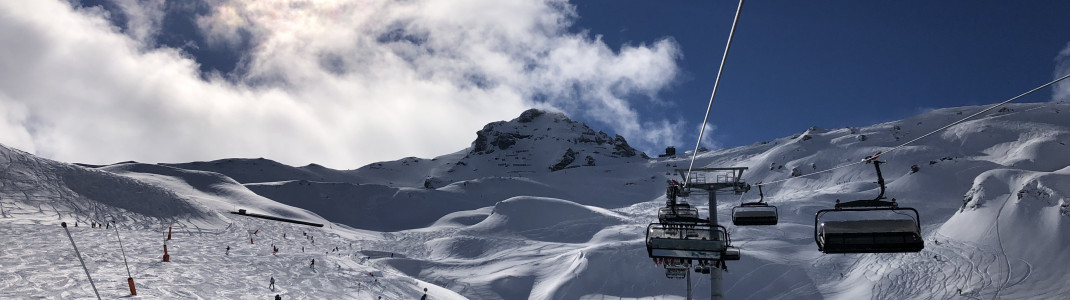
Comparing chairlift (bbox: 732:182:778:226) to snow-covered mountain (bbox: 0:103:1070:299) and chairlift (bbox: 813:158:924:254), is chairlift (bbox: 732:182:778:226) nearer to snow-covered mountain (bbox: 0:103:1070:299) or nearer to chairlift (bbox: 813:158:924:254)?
chairlift (bbox: 813:158:924:254)

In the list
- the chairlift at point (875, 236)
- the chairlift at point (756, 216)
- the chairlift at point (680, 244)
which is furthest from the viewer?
the chairlift at point (756, 216)

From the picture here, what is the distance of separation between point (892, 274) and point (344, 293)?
32.4 m

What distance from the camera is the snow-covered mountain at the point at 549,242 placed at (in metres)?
25.7

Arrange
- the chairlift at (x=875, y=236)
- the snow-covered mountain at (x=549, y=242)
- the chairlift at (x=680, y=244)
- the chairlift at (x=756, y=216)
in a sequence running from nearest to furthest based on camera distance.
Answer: the chairlift at (x=875, y=236) → the chairlift at (x=680, y=244) → the chairlift at (x=756, y=216) → the snow-covered mountain at (x=549, y=242)

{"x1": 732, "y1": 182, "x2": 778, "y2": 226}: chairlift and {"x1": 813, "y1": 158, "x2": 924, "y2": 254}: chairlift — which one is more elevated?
{"x1": 732, "y1": 182, "x2": 778, "y2": 226}: chairlift

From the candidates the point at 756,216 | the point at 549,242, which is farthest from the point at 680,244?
the point at 549,242

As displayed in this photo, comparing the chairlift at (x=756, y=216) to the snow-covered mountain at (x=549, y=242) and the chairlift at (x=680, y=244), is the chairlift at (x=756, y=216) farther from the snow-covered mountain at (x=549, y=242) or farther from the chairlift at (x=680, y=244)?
the snow-covered mountain at (x=549, y=242)

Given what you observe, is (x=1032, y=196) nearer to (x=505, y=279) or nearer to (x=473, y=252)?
(x=505, y=279)

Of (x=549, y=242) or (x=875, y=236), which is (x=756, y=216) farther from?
(x=549, y=242)

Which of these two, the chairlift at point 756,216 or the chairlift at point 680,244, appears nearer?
the chairlift at point 680,244

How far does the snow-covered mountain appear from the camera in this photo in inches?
1012

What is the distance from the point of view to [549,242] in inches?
2327

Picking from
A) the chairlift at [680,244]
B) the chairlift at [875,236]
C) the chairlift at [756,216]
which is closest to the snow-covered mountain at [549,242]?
the chairlift at [680,244]

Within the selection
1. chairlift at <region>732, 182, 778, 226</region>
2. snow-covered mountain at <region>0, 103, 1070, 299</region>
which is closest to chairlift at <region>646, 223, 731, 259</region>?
chairlift at <region>732, 182, 778, 226</region>
